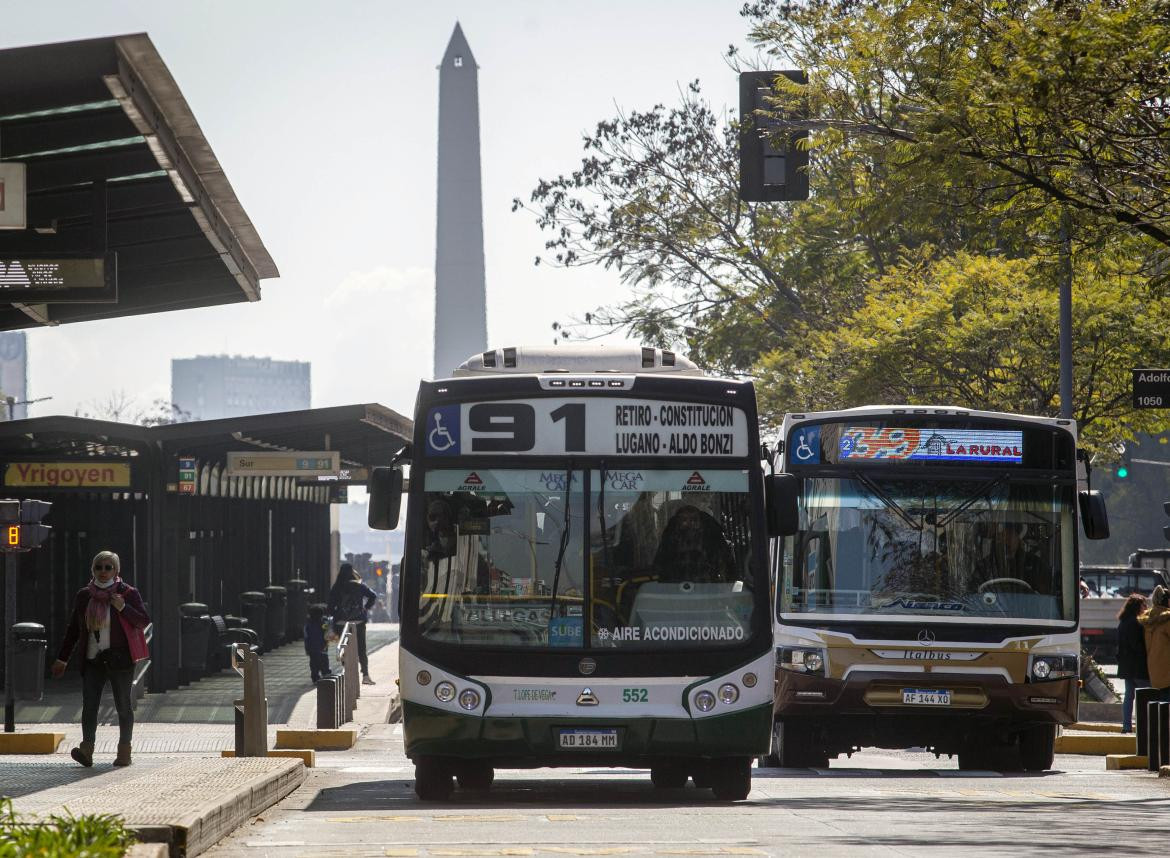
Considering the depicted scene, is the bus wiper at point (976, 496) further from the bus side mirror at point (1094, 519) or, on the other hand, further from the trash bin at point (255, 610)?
the trash bin at point (255, 610)

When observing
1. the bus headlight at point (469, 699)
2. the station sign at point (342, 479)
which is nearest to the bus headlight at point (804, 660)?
the bus headlight at point (469, 699)

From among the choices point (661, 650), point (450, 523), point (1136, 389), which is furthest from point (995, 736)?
point (450, 523)

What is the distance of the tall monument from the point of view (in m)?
80.1

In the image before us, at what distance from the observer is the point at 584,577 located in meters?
12.6

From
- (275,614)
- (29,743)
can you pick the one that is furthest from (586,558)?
(275,614)

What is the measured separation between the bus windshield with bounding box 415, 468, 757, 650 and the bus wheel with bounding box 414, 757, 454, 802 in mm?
913

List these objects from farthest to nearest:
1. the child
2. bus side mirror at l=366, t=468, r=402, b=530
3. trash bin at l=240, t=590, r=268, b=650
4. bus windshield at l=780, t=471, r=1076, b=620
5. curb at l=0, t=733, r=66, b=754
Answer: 1. trash bin at l=240, t=590, r=268, b=650
2. the child
3. curb at l=0, t=733, r=66, b=754
4. bus windshield at l=780, t=471, r=1076, b=620
5. bus side mirror at l=366, t=468, r=402, b=530

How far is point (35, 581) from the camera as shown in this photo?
93.6ft

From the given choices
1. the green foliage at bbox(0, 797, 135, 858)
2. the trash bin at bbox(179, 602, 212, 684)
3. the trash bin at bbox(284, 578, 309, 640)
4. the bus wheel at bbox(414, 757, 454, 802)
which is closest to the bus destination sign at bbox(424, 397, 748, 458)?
the bus wheel at bbox(414, 757, 454, 802)

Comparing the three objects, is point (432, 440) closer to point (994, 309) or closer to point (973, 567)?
point (973, 567)

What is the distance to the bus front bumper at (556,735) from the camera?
12.3 m

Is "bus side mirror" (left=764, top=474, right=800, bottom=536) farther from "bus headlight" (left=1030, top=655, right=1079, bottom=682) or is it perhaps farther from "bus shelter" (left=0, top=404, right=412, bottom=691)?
"bus shelter" (left=0, top=404, right=412, bottom=691)

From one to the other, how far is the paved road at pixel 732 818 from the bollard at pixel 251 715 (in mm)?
684

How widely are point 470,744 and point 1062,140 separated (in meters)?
6.70
